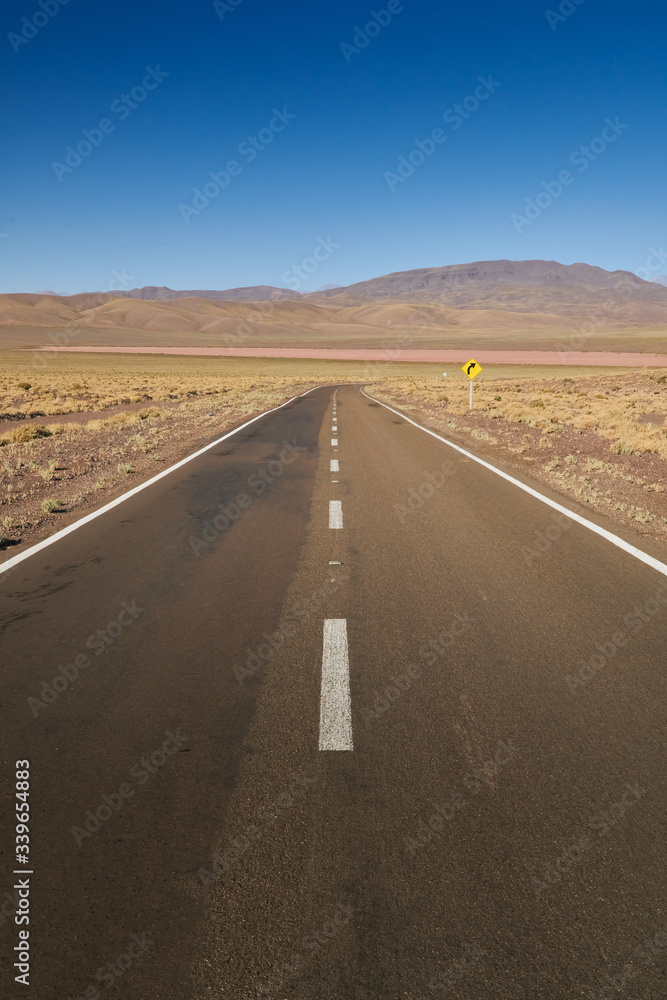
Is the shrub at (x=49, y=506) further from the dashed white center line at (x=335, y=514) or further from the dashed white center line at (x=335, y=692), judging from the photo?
the dashed white center line at (x=335, y=692)

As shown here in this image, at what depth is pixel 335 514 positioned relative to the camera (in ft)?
30.3

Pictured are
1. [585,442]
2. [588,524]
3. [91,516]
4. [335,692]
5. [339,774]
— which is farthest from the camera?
[585,442]

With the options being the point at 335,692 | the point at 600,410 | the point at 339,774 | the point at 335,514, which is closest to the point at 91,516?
the point at 335,514

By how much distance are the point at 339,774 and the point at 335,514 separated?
20.0 ft

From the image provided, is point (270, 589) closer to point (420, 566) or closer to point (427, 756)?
point (420, 566)

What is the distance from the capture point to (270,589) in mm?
6102

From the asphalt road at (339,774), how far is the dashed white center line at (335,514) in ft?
4.98

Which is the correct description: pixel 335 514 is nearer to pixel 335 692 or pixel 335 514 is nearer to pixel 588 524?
pixel 588 524

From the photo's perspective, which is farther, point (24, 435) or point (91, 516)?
point (24, 435)

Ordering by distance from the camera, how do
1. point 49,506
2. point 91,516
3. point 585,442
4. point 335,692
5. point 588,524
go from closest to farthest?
point 335,692, point 588,524, point 91,516, point 49,506, point 585,442

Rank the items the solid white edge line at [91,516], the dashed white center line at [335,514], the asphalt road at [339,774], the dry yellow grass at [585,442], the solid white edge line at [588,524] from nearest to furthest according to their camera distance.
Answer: the asphalt road at [339,774]
the solid white edge line at [588,524]
the solid white edge line at [91,516]
the dashed white center line at [335,514]
the dry yellow grass at [585,442]

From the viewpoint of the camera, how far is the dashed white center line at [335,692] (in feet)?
11.8

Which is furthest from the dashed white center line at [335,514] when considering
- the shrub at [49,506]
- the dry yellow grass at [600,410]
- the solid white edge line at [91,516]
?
the dry yellow grass at [600,410]

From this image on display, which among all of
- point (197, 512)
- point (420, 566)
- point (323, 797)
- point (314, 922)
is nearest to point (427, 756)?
point (323, 797)
